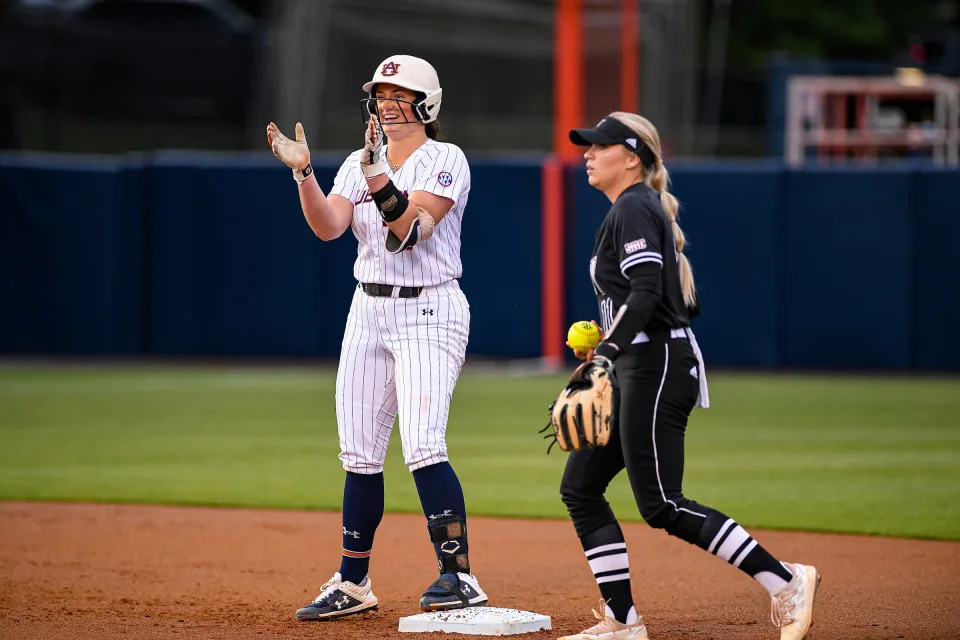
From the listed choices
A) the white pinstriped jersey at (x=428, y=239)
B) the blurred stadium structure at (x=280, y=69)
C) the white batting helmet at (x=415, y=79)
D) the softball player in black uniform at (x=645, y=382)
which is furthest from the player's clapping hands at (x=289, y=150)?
the blurred stadium structure at (x=280, y=69)

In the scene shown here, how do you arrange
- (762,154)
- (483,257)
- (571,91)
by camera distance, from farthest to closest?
(762,154) < (483,257) < (571,91)

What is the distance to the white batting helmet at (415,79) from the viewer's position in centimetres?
471

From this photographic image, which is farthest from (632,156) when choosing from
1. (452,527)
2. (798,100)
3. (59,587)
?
(798,100)

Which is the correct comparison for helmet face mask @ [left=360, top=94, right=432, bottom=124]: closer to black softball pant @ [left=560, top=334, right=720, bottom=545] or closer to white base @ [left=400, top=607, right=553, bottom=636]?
black softball pant @ [left=560, top=334, right=720, bottom=545]

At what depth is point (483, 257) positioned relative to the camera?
15.8 metres

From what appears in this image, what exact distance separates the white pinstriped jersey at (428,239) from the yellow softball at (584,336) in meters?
0.50

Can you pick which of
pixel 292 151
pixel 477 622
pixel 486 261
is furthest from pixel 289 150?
pixel 486 261

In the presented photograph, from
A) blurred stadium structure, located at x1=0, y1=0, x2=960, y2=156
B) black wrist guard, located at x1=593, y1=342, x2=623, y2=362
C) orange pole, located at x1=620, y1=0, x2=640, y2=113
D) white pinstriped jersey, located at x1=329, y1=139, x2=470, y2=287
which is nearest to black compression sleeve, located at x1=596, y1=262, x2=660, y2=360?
black wrist guard, located at x1=593, y1=342, x2=623, y2=362

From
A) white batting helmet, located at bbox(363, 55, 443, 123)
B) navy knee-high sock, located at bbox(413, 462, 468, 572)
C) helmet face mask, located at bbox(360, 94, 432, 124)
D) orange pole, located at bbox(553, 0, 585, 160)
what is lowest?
navy knee-high sock, located at bbox(413, 462, 468, 572)

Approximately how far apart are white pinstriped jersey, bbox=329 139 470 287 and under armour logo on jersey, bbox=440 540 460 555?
894 mm

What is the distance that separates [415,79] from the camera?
4.72 m

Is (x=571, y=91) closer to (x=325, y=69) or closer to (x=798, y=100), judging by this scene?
(x=798, y=100)

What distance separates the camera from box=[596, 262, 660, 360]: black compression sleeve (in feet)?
13.6

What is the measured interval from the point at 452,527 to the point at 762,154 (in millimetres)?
25996
